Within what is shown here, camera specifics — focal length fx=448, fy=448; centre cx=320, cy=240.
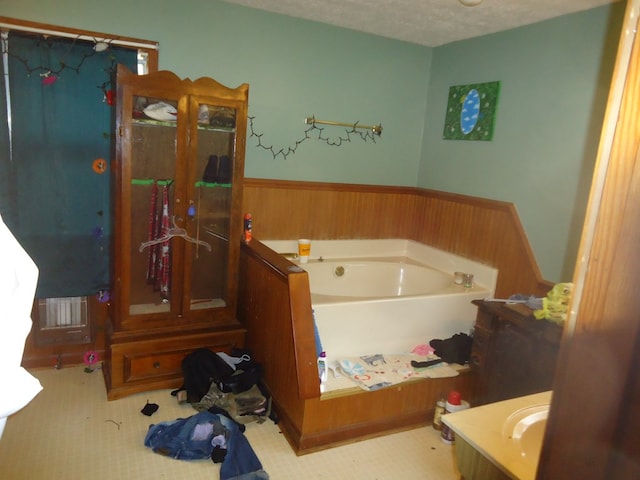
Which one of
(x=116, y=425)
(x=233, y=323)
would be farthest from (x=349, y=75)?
(x=116, y=425)

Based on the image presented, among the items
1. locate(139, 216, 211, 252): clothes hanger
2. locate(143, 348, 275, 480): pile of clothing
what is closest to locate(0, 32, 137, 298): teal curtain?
locate(139, 216, 211, 252): clothes hanger

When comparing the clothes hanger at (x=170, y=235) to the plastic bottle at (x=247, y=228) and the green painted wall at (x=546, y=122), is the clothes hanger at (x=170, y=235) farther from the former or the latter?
the green painted wall at (x=546, y=122)

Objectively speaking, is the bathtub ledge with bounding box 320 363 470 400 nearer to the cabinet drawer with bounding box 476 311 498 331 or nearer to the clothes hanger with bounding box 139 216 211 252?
the cabinet drawer with bounding box 476 311 498 331

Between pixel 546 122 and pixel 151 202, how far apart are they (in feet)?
7.49

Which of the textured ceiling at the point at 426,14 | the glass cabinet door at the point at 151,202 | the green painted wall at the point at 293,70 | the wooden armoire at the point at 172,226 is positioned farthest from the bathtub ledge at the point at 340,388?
the textured ceiling at the point at 426,14

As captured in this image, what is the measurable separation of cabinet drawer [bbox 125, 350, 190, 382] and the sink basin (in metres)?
1.91

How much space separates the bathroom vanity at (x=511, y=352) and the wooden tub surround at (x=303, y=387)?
0.15m

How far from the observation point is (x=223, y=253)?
2648 mm

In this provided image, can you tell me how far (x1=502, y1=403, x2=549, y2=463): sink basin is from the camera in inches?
38.7

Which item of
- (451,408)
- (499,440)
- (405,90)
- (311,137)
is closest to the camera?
(499,440)

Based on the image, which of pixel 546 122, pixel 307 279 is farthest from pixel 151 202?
pixel 546 122

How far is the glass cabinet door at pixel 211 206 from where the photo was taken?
2492mm

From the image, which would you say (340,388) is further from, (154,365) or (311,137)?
(311,137)

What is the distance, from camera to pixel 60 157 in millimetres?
2449
